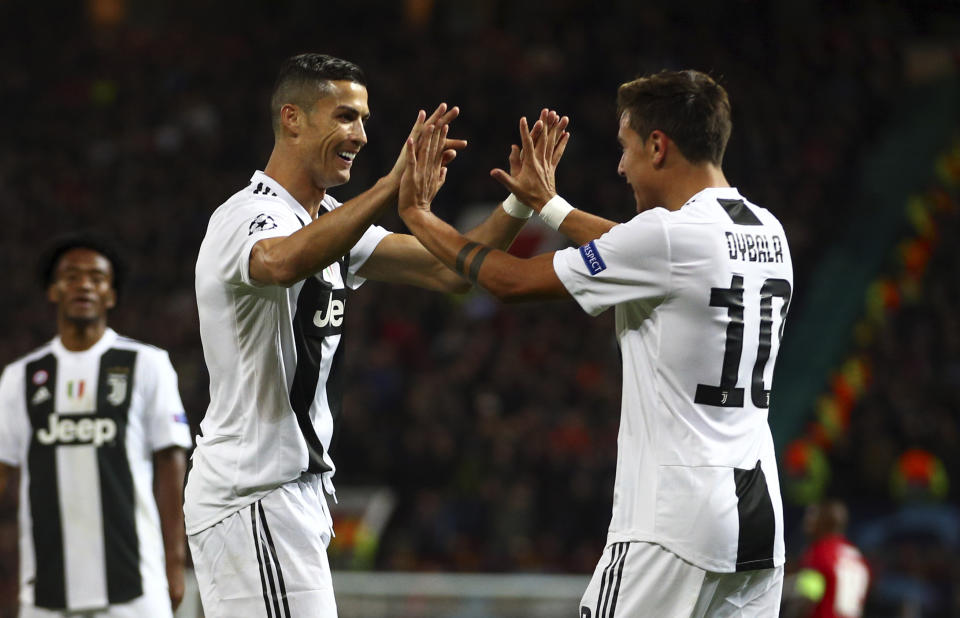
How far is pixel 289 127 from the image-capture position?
4305mm

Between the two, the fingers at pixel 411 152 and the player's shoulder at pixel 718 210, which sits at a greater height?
the fingers at pixel 411 152

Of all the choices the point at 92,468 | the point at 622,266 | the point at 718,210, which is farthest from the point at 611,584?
the point at 92,468

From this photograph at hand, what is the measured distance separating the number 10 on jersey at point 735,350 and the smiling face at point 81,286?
3.19 m

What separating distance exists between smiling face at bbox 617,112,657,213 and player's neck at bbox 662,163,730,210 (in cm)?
6

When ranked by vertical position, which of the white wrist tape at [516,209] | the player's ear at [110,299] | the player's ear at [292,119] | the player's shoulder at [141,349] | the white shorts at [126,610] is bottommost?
the white shorts at [126,610]

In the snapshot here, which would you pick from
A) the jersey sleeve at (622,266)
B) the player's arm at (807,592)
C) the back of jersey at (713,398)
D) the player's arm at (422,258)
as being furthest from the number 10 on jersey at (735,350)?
the player's arm at (807,592)

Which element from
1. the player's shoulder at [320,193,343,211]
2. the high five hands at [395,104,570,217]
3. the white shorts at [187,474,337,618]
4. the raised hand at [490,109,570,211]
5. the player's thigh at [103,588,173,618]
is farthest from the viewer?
the player's thigh at [103,588,173,618]

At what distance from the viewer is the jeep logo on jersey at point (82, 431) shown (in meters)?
5.63

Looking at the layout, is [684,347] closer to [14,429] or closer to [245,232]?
[245,232]

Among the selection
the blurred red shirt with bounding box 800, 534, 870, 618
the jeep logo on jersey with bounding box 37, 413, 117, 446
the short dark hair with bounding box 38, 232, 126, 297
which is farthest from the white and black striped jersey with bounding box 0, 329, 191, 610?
the blurred red shirt with bounding box 800, 534, 870, 618

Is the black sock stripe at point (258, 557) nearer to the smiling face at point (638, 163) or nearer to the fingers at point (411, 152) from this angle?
the fingers at point (411, 152)

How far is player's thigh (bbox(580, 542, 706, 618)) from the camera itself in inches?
144

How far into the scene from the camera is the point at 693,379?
372cm

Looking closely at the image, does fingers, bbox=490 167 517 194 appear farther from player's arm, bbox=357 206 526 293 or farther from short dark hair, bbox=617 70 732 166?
short dark hair, bbox=617 70 732 166
